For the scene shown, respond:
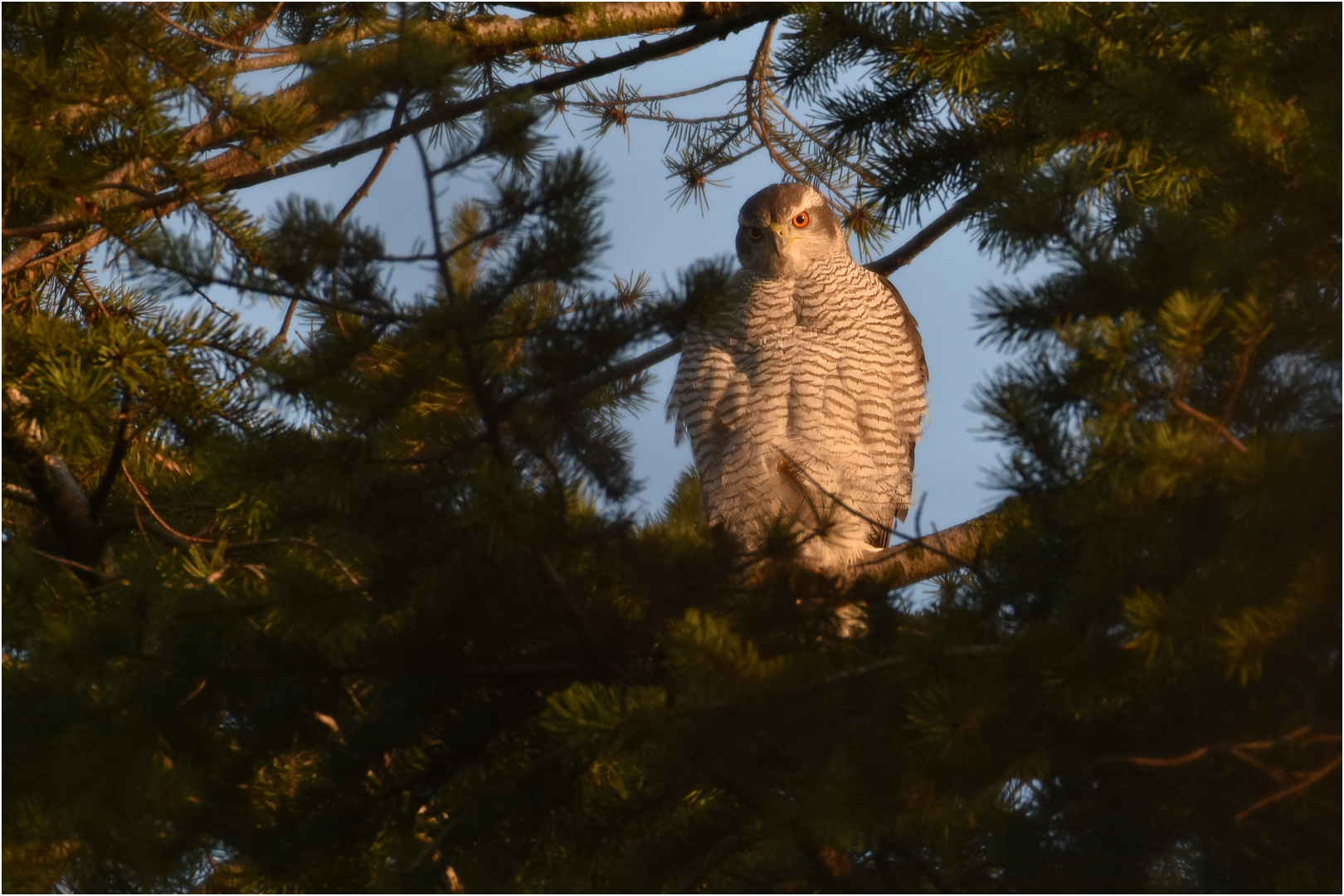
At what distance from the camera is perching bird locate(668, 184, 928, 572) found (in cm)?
431

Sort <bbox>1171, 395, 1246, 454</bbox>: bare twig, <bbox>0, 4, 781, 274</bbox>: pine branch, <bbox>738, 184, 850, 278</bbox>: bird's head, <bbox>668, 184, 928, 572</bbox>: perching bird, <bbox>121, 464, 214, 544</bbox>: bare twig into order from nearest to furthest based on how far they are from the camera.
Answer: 1. <bbox>1171, 395, 1246, 454</bbox>: bare twig
2. <bbox>0, 4, 781, 274</bbox>: pine branch
3. <bbox>121, 464, 214, 544</bbox>: bare twig
4. <bbox>668, 184, 928, 572</bbox>: perching bird
5. <bbox>738, 184, 850, 278</bbox>: bird's head

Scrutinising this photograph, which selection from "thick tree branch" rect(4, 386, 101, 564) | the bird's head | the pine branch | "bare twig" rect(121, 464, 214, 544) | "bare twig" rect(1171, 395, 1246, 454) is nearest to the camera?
"bare twig" rect(1171, 395, 1246, 454)

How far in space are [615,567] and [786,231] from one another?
9.66ft

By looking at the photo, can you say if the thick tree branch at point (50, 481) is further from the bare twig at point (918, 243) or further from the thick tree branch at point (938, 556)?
the bare twig at point (918, 243)

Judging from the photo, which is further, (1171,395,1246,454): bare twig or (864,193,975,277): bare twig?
(864,193,975,277): bare twig

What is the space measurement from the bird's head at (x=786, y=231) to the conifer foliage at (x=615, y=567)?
201 centimetres

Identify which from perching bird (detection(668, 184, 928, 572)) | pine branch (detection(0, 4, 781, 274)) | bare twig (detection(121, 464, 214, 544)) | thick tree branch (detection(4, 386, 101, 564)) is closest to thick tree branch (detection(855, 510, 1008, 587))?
perching bird (detection(668, 184, 928, 572))

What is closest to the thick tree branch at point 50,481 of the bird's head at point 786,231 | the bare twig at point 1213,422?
the bare twig at point 1213,422

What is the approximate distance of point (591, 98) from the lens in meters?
4.93

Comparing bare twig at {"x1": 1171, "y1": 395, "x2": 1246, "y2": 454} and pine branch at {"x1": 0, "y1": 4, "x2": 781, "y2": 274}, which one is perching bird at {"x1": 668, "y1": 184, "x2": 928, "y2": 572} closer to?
pine branch at {"x1": 0, "y1": 4, "x2": 781, "y2": 274}

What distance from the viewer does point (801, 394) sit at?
4.29 metres

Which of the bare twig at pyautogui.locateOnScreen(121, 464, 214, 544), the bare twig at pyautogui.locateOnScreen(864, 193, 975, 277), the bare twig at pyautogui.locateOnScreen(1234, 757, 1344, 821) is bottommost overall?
the bare twig at pyautogui.locateOnScreen(1234, 757, 1344, 821)

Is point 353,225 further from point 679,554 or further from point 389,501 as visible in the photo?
point 679,554

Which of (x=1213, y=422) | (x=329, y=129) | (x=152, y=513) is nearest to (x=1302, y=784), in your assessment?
(x=1213, y=422)
